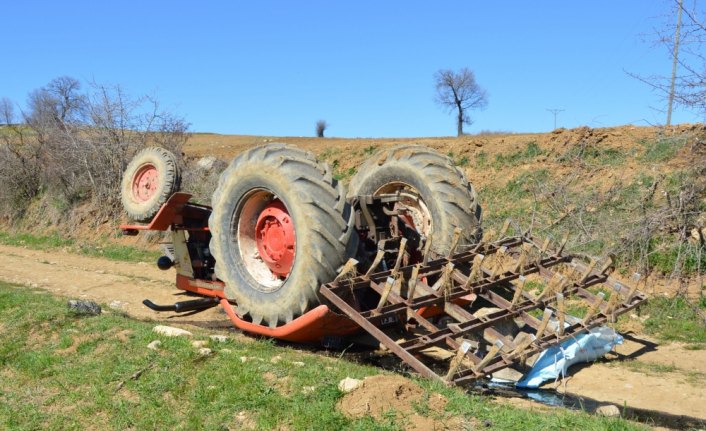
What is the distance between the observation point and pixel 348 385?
4.18 m

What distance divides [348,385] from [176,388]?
1297 mm

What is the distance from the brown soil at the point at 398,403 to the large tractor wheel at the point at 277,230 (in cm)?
130

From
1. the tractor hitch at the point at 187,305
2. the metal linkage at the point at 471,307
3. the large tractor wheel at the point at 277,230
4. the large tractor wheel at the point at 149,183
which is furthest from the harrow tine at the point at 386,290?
the large tractor wheel at the point at 149,183

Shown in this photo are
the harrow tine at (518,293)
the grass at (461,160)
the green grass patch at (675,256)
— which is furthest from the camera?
the grass at (461,160)

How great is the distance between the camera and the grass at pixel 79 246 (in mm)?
13756

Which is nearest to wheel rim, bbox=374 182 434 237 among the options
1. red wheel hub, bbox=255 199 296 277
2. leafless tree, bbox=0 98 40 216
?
red wheel hub, bbox=255 199 296 277

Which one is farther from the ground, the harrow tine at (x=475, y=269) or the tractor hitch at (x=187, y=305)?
the harrow tine at (x=475, y=269)

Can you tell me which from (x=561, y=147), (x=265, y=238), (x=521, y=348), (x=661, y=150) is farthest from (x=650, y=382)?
(x=561, y=147)

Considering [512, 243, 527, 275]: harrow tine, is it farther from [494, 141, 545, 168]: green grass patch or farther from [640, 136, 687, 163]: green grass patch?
[494, 141, 545, 168]: green grass patch

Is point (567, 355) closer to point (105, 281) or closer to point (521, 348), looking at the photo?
point (521, 348)

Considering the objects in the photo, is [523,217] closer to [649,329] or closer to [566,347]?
[649,329]

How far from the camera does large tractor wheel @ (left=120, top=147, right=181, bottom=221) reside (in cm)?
748

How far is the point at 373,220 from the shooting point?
6.19 metres

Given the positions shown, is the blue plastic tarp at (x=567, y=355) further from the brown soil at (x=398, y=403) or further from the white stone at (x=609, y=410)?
the brown soil at (x=398, y=403)
